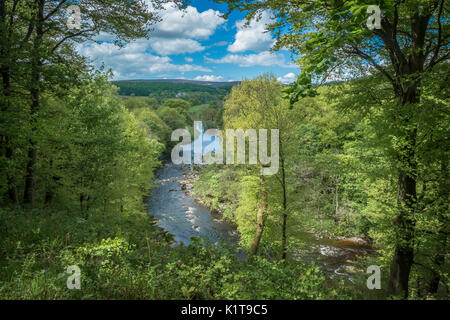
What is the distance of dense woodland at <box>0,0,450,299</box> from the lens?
3.62 m

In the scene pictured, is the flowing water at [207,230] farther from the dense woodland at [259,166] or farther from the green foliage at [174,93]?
the green foliage at [174,93]

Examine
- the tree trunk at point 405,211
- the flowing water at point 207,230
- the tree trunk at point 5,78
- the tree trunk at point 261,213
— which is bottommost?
the flowing water at point 207,230

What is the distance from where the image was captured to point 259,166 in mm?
12938

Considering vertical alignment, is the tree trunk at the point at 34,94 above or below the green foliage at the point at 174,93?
below

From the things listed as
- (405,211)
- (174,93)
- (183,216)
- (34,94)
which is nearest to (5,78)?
(34,94)

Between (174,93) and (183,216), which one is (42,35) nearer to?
(183,216)

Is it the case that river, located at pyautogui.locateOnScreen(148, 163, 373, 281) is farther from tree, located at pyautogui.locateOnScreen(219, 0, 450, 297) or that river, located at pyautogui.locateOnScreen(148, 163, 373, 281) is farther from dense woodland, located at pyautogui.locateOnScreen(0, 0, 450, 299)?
tree, located at pyautogui.locateOnScreen(219, 0, 450, 297)

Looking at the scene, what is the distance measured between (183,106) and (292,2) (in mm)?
90478

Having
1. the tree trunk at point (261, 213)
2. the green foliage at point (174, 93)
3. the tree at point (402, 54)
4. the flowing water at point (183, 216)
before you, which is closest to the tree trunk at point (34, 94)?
the tree at point (402, 54)

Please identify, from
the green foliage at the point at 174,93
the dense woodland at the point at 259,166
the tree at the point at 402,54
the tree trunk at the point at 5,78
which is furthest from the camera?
the green foliage at the point at 174,93

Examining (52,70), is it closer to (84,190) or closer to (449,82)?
(84,190)

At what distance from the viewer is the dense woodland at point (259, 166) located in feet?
11.9

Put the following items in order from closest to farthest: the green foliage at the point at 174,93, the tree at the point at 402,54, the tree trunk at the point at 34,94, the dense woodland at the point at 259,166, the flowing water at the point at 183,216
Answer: the dense woodland at the point at 259,166, the tree at the point at 402,54, the tree trunk at the point at 34,94, the flowing water at the point at 183,216, the green foliage at the point at 174,93

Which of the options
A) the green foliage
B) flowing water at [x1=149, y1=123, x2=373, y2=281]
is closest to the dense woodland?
flowing water at [x1=149, y1=123, x2=373, y2=281]
